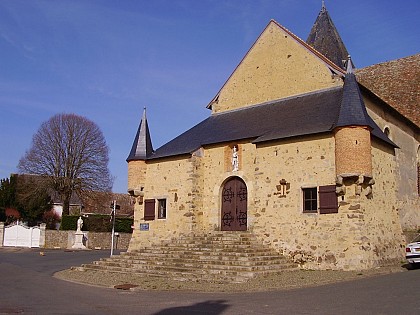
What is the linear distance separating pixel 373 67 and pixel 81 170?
2422 centimetres

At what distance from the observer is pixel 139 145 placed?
2080cm

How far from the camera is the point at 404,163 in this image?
63.8ft

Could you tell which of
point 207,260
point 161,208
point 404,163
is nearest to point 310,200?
point 207,260

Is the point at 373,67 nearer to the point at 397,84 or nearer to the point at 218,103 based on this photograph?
the point at 397,84

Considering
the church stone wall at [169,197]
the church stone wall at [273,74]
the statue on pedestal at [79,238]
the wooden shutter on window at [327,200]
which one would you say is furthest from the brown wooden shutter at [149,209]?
the statue on pedestal at [79,238]

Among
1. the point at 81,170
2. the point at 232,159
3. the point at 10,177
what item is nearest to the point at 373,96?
the point at 232,159

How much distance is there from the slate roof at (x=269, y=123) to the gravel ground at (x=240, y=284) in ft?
14.9

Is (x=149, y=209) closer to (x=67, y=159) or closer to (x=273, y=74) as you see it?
(x=273, y=74)

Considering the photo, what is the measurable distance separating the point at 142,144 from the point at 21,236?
18.7m

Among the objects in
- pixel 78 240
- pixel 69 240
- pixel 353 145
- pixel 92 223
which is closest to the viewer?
pixel 353 145

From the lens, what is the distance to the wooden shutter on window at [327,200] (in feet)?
47.1

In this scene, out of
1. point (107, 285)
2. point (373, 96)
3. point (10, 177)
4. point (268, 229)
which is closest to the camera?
point (107, 285)

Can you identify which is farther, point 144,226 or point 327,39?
point 327,39

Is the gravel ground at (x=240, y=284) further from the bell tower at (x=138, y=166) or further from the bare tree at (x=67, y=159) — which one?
the bare tree at (x=67, y=159)
